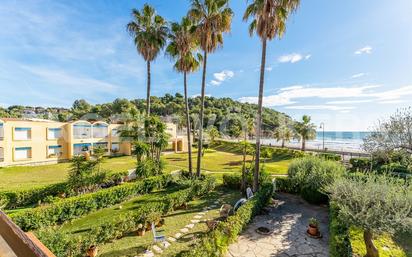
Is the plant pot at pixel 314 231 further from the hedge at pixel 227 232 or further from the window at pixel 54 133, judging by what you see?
the window at pixel 54 133

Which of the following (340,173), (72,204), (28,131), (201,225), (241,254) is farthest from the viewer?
(28,131)

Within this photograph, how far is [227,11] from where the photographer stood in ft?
50.6

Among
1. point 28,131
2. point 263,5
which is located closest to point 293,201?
point 263,5

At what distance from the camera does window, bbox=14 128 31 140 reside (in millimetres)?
25248

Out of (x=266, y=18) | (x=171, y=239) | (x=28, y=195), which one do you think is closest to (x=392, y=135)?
(x=266, y=18)

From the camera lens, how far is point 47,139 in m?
27.9

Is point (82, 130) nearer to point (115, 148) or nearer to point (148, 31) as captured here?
point (115, 148)

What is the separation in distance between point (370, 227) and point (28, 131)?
114 ft

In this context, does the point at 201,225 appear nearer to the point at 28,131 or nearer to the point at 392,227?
the point at 392,227

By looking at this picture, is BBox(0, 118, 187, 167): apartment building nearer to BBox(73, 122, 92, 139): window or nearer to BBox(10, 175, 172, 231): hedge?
BBox(73, 122, 92, 139): window

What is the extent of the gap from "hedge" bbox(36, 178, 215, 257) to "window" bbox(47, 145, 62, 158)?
25.6m

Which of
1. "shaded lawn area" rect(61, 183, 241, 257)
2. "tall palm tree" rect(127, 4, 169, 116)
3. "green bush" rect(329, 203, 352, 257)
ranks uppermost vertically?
"tall palm tree" rect(127, 4, 169, 116)

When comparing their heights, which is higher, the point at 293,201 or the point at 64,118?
the point at 64,118

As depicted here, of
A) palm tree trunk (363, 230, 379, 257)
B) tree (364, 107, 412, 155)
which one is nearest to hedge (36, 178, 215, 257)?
palm tree trunk (363, 230, 379, 257)
